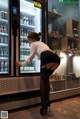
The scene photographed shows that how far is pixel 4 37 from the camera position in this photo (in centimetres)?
289

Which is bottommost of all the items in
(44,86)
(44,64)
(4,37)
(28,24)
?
(44,86)

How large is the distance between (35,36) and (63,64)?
5.02 feet

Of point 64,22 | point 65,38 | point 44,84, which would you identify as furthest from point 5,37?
point 64,22

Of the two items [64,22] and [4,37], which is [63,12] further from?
[4,37]

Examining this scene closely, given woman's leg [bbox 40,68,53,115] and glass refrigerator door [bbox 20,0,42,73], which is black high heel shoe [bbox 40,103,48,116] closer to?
woman's leg [bbox 40,68,53,115]

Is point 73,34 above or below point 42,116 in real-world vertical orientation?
above

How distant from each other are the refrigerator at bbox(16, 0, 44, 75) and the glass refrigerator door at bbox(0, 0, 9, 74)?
0.88 feet

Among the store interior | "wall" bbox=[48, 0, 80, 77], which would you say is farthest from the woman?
"wall" bbox=[48, 0, 80, 77]

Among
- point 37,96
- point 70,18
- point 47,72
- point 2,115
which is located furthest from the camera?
point 70,18

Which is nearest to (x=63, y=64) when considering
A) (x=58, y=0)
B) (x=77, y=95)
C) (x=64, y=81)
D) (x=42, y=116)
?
(x=64, y=81)

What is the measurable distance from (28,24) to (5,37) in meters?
0.57

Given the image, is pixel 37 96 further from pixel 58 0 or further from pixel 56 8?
pixel 58 0

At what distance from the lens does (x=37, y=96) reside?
306cm

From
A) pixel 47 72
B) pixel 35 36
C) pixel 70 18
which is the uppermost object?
pixel 70 18
